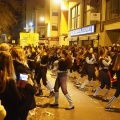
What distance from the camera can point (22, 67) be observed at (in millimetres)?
5875

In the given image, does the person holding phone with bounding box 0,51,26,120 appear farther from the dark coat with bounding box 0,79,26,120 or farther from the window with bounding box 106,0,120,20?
the window with bounding box 106,0,120,20

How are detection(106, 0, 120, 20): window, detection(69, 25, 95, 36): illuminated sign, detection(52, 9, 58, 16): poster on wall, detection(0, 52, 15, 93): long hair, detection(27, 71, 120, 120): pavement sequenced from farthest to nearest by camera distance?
detection(52, 9, 58, 16): poster on wall, detection(69, 25, 95, 36): illuminated sign, detection(106, 0, 120, 20): window, detection(27, 71, 120, 120): pavement, detection(0, 52, 15, 93): long hair

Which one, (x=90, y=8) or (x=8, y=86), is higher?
(x=90, y=8)

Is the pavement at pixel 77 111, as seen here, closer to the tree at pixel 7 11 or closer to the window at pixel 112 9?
the window at pixel 112 9

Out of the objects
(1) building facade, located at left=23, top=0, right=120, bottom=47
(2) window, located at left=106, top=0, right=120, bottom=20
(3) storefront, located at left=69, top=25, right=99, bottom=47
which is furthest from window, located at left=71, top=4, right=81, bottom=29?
(2) window, located at left=106, top=0, right=120, bottom=20

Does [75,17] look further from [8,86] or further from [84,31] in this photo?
[8,86]

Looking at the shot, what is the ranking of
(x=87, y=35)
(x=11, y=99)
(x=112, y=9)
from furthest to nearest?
(x=87, y=35)
(x=112, y=9)
(x=11, y=99)

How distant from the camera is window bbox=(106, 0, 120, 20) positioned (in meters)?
22.2

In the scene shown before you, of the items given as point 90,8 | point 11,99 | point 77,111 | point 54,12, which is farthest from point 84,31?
point 11,99

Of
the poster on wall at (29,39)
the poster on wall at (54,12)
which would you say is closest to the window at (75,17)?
the poster on wall at (29,39)

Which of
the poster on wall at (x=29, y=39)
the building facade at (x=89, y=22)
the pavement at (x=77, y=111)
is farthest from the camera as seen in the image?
the poster on wall at (x=29, y=39)

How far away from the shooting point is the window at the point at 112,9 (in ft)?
72.9

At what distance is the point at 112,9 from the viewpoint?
23234 millimetres

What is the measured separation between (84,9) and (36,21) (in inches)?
1771
